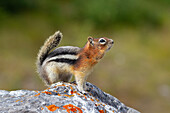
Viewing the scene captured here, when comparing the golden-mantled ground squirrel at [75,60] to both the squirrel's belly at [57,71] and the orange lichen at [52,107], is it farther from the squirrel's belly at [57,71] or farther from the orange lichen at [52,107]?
the orange lichen at [52,107]

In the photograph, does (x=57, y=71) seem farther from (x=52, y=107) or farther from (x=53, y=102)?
(x=52, y=107)

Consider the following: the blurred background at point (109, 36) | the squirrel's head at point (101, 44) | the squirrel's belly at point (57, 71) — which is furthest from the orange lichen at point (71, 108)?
the blurred background at point (109, 36)

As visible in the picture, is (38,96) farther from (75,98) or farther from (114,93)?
(114,93)

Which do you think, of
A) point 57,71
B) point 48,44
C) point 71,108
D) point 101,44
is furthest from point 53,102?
point 48,44

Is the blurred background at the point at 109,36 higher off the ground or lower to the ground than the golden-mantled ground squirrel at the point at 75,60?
higher

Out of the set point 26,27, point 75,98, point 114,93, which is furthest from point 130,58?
point 75,98

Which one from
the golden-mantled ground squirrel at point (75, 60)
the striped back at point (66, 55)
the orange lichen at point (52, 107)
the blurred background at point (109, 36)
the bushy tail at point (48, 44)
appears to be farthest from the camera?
the blurred background at point (109, 36)

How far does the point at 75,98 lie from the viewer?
4.14 meters

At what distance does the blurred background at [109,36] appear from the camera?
10938 mm

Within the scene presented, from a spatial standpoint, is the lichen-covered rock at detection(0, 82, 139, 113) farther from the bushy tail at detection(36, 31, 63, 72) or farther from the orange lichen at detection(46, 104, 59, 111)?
the bushy tail at detection(36, 31, 63, 72)

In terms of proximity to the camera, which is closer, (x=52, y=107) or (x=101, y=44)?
(x=52, y=107)

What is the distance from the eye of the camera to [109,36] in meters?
13.5

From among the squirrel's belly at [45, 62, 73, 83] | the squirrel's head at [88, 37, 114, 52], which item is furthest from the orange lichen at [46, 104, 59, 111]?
Result: the squirrel's head at [88, 37, 114, 52]

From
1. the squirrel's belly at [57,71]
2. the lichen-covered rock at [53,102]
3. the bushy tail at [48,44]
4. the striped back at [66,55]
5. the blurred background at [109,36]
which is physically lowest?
the lichen-covered rock at [53,102]
